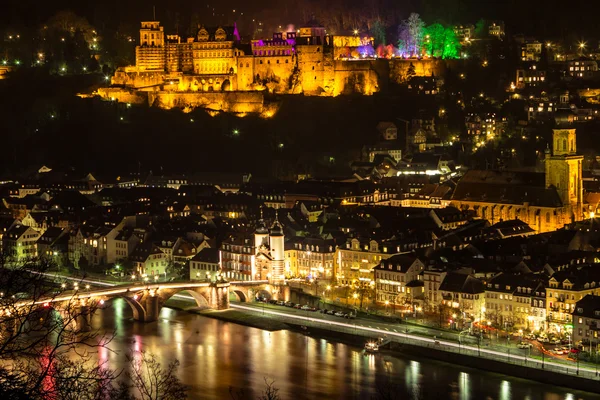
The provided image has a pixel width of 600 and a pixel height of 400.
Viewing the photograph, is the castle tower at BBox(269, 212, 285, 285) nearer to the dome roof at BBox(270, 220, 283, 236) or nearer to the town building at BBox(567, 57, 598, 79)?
the dome roof at BBox(270, 220, 283, 236)

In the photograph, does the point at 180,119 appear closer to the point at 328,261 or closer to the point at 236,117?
the point at 236,117

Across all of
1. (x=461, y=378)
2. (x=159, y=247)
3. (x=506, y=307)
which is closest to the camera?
(x=461, y=378)

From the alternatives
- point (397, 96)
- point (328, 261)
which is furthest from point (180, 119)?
point (328, 261)

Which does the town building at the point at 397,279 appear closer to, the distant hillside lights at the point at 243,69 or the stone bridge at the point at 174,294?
the stone bridge at the point at 174,294

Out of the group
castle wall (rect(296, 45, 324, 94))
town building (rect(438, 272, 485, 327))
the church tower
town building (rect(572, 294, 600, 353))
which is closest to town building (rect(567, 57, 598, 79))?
castle wall (rect(296, 45, 324, 94))

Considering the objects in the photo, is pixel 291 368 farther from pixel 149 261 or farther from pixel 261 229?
pixel 149 261

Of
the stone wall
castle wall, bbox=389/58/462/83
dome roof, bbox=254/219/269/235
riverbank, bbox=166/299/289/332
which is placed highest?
castle wall, bbox=389/58/462/83
